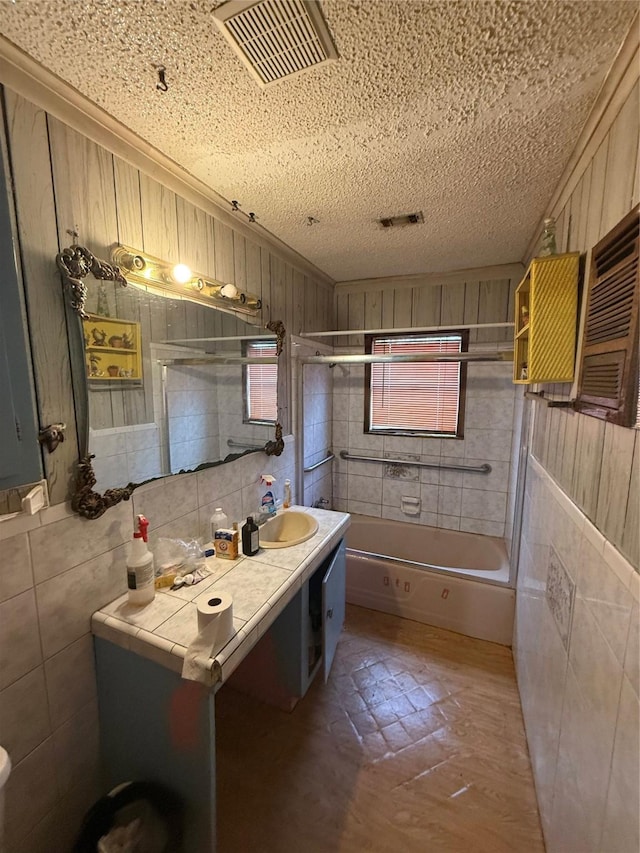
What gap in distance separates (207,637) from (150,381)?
3.10 ft

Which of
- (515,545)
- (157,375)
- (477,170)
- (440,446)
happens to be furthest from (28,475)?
(440,446)

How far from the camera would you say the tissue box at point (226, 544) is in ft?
5.09

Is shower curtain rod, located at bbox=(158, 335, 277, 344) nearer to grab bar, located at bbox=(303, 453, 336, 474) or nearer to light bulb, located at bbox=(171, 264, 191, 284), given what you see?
light bulb, located at bbox=(171, 264, 191, 284)

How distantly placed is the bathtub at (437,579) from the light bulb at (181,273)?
2096 millimetres

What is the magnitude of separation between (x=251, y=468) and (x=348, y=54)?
169 cm

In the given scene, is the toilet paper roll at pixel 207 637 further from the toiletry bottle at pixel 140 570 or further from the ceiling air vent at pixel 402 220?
the ceiling air vent at pixel 402 220

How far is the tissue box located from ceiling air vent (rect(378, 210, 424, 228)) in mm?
1738

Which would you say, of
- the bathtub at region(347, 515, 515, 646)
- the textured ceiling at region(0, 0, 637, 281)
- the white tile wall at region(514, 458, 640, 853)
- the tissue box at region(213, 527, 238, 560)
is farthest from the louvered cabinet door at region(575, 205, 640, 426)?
the bathtub at region(347, 515, 515, 646)

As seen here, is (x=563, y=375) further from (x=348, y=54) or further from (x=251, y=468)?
(x=251, y=468)

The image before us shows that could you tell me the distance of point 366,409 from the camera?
3.08 m

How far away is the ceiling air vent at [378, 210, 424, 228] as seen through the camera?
1.74 meters

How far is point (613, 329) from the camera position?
0.89 meters

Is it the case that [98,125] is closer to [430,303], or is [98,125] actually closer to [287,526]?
[287,526]

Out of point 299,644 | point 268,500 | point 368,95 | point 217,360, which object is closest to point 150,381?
point 217,360
